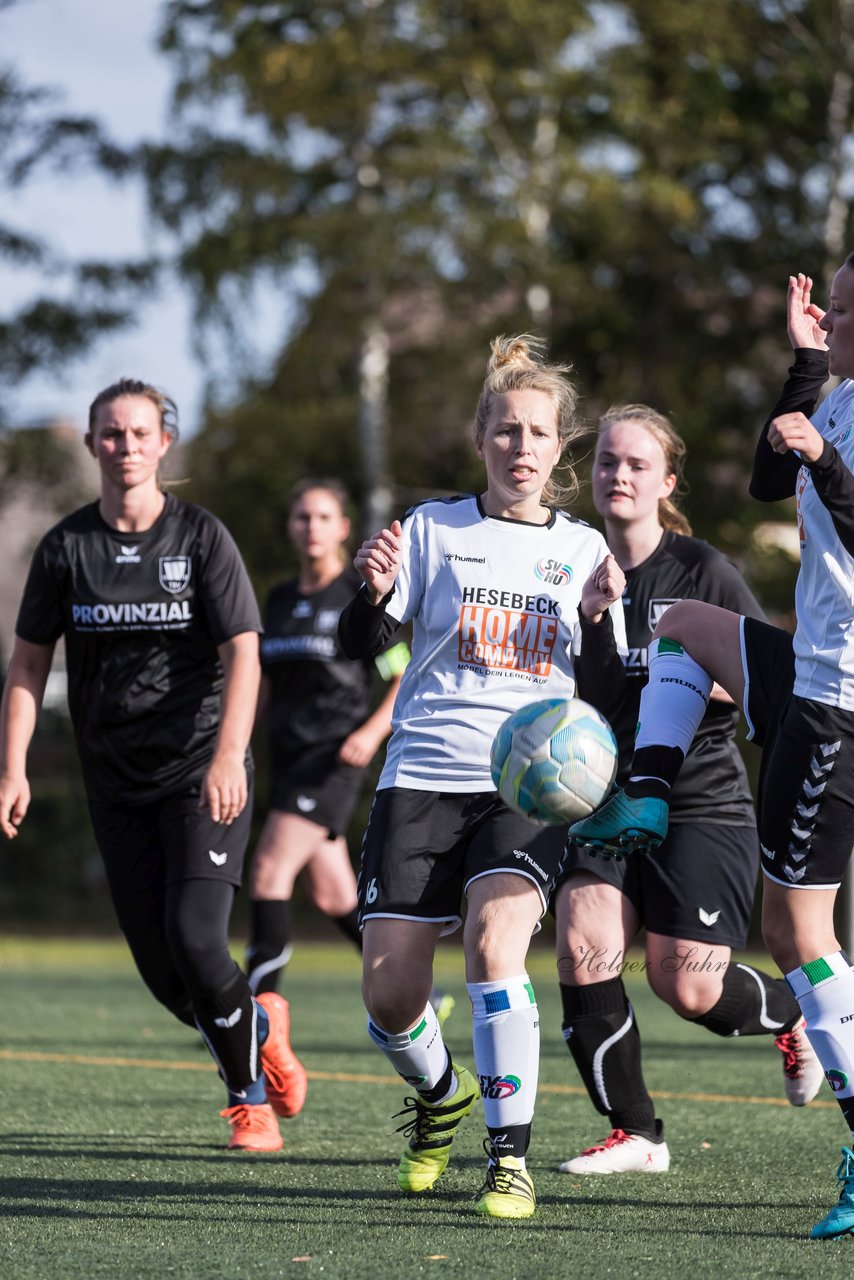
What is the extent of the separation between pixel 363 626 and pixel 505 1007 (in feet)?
3.38

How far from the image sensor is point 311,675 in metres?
8.32

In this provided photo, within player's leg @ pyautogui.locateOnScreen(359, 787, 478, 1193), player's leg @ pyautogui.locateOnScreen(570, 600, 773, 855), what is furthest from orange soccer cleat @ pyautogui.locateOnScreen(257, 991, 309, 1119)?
player's leg @ pyautogui.locateOnScreen(570, 600, 773, 855)

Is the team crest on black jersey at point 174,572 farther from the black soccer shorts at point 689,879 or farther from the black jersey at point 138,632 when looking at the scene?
the black soccer shorts at point 689,879

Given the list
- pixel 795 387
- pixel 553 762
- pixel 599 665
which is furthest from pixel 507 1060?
pixel 795 387

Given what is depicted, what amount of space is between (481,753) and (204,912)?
1.18 meters

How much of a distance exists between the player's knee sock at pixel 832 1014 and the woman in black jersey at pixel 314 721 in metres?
3.91

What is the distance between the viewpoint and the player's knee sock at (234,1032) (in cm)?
526

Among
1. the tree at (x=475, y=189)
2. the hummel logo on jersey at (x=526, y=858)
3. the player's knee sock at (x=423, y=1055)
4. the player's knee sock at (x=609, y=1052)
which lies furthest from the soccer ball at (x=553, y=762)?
the tree at (x=475, y=189)

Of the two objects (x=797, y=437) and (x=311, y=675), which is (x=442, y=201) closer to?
(x=311, y=675)

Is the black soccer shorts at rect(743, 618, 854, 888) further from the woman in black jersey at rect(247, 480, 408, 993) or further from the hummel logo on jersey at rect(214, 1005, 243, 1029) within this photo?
the woman in black jersey at rect(247, 480, 408, 993)

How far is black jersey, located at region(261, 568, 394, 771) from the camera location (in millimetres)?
8227

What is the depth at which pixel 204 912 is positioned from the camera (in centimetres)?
520

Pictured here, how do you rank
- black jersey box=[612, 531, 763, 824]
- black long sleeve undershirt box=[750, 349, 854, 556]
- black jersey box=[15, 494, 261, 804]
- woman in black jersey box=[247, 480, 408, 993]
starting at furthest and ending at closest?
woman in black jersey box=[247, 480, 408, 993] → black jersey box=[15, 494, 261, 804] → black jersey box=[612, 531, 763, 824] → black long sleeve undershirt box=[750, 349, 854, 556]

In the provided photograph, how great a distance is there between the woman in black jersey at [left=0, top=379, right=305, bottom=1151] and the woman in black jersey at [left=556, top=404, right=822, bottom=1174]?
1052 millimetres
